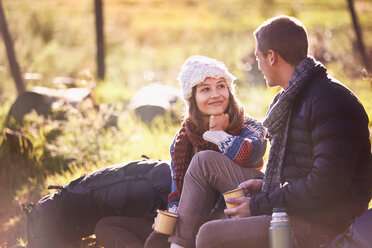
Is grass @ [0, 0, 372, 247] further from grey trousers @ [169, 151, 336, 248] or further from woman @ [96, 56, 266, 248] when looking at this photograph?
grey trousers @ [169, 151, 336, 248]

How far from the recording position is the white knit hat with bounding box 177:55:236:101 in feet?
13.1

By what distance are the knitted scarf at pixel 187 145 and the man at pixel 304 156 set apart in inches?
29.7

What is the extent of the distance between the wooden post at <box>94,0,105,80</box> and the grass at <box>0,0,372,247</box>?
41 cm

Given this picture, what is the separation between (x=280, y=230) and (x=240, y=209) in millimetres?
357

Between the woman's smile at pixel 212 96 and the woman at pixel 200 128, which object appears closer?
the woman at pixel 200 128

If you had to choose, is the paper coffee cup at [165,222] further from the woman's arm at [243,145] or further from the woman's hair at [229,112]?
the woman's hair at [229,112]

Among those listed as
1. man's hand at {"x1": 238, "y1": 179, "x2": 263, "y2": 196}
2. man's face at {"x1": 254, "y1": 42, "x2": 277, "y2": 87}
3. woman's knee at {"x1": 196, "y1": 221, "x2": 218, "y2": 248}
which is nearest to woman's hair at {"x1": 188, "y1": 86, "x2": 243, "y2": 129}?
man's hand at {"x1": 238, "y1": 179, "x2": 263, "y2": 196}

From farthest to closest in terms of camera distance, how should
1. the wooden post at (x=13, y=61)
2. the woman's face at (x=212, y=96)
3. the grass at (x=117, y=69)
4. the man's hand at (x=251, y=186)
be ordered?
the wooden post at (x=13, y=61) → the grass at (x=117, y=69) → the woman's face at (x=212, y=96) → the man's hand at (x=251, y=186)

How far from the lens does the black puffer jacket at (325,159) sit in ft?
9.09

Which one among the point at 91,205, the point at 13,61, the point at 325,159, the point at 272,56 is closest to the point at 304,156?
the point at 325,159

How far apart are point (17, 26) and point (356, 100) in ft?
43.6

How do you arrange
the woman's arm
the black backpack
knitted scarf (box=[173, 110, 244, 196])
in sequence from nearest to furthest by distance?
the woman's arm → knitted scarf (box=[173, 110, 244, 196]) → the black backpack

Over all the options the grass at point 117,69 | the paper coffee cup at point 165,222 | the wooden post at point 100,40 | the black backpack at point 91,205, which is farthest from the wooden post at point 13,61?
the paper coffee cup at point 165,222

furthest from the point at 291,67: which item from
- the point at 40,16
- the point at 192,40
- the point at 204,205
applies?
the point at 192,40
